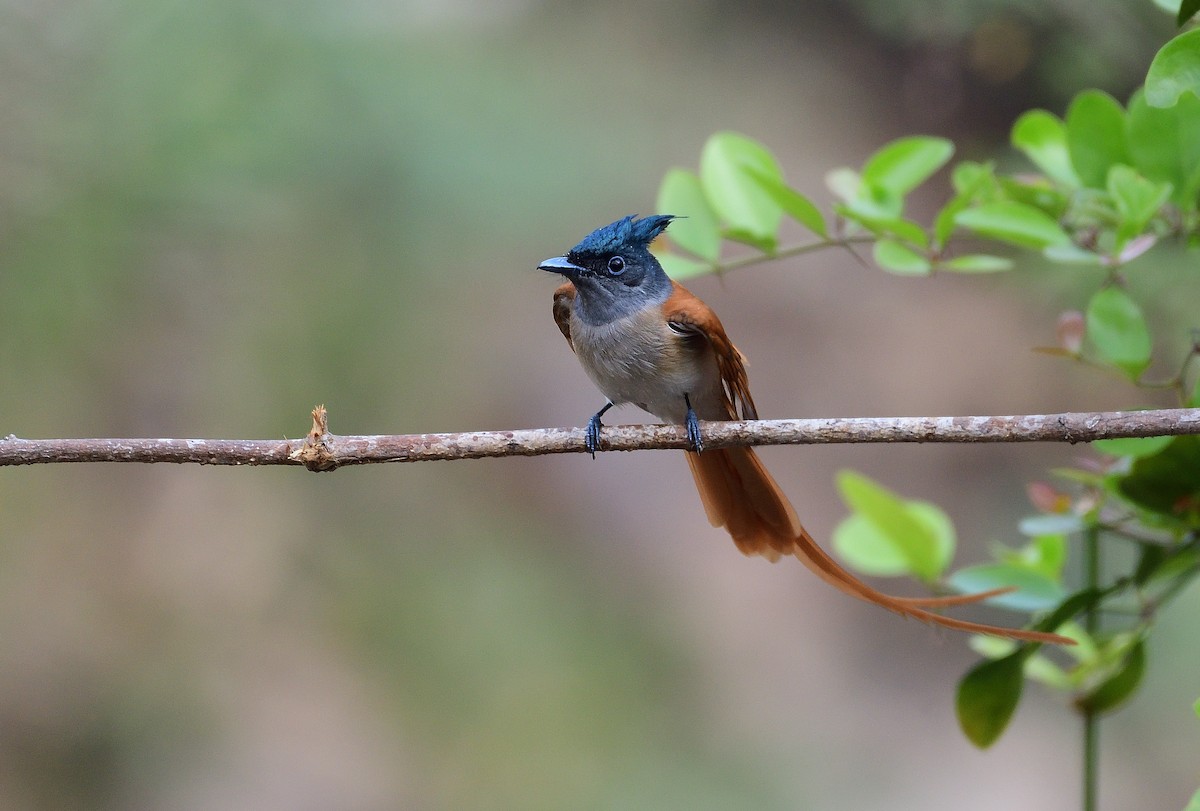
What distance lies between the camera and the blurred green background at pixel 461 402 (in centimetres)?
328

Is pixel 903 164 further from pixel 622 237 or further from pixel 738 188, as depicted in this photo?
pixel 622 237

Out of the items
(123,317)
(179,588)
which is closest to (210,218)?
(123,317)

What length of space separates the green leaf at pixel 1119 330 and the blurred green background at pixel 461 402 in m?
2.02

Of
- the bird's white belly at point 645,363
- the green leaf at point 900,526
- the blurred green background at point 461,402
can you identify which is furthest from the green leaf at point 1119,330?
the blurred green background at point 461,402

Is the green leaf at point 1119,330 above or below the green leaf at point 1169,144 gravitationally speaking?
below

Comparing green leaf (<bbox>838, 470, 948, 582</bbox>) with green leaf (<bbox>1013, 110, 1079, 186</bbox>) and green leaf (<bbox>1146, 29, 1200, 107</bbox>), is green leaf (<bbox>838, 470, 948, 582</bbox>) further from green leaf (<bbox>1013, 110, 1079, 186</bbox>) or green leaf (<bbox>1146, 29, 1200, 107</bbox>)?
green leaf (<bbox>1146, 29, 1200, 107</bbox>)

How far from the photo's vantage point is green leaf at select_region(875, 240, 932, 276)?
1.56 m

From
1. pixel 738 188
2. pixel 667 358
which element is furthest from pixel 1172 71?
pixel 667 358

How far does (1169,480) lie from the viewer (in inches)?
55.3

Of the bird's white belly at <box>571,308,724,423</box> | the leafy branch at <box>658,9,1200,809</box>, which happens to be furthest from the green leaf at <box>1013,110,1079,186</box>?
the bird's white belly at <box>571,308,724,423</box>

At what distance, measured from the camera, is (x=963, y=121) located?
13.5 ft

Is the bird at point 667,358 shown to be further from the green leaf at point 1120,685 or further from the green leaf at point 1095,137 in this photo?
the green leaf at point 1095,137

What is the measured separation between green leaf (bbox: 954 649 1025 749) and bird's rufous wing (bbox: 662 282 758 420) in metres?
0.64

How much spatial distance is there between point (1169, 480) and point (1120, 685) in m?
0.38
